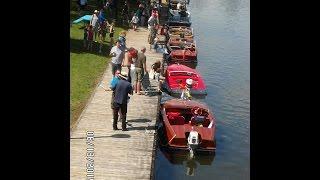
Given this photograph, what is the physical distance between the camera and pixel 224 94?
86.6ft

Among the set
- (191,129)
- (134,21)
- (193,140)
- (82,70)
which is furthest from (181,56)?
(193,140)

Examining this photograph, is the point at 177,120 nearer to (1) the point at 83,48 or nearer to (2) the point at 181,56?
(1) the point at 83,48

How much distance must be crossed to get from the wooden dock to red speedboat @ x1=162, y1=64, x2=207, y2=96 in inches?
185

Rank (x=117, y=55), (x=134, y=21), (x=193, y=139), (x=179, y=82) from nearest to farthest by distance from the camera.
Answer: (x=193, y=139)
(x=117, y=55)
(x=179, y=82)
(x=134, y=21)

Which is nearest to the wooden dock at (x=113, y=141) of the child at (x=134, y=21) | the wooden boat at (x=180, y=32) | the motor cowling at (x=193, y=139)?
the motor cowling at (x=193, y=139)

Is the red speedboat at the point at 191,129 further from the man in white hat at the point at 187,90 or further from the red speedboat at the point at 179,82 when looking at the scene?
the red speedboat at the point at 179,82

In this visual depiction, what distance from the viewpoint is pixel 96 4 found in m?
37.8

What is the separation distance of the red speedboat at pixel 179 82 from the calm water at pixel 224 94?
842mm

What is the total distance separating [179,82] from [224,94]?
10.2ft

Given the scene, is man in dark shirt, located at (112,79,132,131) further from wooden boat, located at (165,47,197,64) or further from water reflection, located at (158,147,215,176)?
wooden boat, located at (165,47,197,64)

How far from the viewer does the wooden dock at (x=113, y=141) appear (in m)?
12.3
